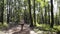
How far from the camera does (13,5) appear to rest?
1548cm

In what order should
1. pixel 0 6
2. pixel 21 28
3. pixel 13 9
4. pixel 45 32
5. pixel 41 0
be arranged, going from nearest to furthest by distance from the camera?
pixel 45 32, pixel 21 28, pixel 0 6, pixel 41 0, pixel 13 9

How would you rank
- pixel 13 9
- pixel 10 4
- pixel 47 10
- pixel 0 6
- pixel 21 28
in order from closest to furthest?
pixel 21 28 → pixel 0 6 → pixel 10 4 → pixel 13 9 → pixel 47 10

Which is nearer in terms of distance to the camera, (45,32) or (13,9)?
(45,32)

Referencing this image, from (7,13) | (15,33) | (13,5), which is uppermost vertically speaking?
(13,5)

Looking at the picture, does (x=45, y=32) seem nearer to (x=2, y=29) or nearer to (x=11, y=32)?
(x=11, y=32)

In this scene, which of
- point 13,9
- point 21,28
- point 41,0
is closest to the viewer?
point 21,28

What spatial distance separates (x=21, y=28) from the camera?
9.50m

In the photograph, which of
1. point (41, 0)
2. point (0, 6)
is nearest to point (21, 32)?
point (0, 6)

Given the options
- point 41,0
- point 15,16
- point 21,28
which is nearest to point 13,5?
point 15,16

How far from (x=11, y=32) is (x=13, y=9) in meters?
7.69

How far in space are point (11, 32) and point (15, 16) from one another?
840 cm

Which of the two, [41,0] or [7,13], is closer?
[41,0]

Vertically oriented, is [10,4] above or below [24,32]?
above

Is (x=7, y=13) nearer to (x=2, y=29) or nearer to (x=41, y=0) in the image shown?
(x=41, y=0)
